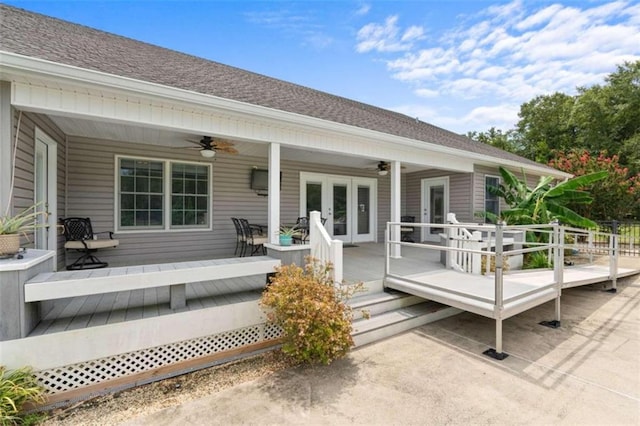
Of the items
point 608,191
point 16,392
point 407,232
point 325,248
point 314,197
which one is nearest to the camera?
point 16,392

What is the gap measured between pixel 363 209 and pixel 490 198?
4146 mm

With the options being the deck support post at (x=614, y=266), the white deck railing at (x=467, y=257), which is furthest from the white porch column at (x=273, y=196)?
the deck support post at (x=614, y=266)

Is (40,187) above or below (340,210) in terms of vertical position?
above

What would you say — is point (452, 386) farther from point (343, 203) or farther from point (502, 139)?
point (502, 139)

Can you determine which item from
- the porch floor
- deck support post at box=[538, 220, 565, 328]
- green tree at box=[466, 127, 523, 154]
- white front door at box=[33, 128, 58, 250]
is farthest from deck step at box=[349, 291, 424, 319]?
green tree at box=[466, 127, 523, 154]

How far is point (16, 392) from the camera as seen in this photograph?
94.2 inches

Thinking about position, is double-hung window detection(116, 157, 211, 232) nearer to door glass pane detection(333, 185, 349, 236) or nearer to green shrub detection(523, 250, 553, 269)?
door glass pane detection(333, 185, 349, 236)

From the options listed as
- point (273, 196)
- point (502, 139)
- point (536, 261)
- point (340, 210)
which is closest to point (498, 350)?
point (273, 196)

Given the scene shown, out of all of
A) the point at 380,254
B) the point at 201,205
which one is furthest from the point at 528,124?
the point at 201,205

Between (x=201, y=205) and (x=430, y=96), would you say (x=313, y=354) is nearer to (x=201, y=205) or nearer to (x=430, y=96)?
(x=201, y=205)

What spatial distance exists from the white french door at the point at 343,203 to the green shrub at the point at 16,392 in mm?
6370

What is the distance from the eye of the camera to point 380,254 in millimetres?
7410

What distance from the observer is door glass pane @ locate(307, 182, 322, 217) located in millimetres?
8617

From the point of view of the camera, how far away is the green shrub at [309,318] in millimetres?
3152
